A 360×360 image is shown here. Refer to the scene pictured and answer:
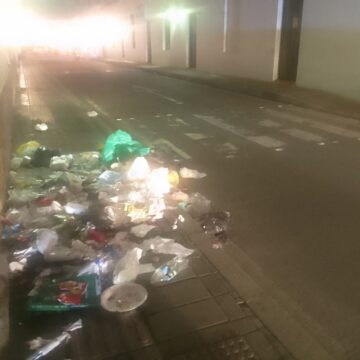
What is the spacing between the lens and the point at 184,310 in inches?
109

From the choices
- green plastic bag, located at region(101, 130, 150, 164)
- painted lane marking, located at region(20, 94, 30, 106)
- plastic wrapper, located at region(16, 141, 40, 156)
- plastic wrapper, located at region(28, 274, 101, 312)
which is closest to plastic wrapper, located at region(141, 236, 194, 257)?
plastic wrapper, located at region(28, 274, 101, 312)

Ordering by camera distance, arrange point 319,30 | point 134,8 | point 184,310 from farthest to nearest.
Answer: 1. point 134,8
2. point 319,30
3. point 184,310

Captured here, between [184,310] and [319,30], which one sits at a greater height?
[319,30]

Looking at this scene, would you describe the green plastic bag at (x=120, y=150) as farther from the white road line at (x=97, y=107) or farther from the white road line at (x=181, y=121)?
the white road line at (x=97, y=107)

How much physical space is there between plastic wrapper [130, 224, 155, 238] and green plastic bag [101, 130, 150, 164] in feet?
6.69

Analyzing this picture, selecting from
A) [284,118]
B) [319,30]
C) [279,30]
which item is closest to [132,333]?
[284,118]

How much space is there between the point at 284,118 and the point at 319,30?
4.77 m

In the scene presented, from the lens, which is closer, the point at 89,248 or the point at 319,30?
the point at 89,248

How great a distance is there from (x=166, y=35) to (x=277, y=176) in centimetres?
2479

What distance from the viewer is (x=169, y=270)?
3250 millimetres

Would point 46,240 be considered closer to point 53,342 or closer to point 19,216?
point 19,216

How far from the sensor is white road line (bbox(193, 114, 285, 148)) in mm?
7379

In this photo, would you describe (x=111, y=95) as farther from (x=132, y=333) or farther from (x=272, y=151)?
(x=132, y=333)

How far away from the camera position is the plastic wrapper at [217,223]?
13.0 ft
